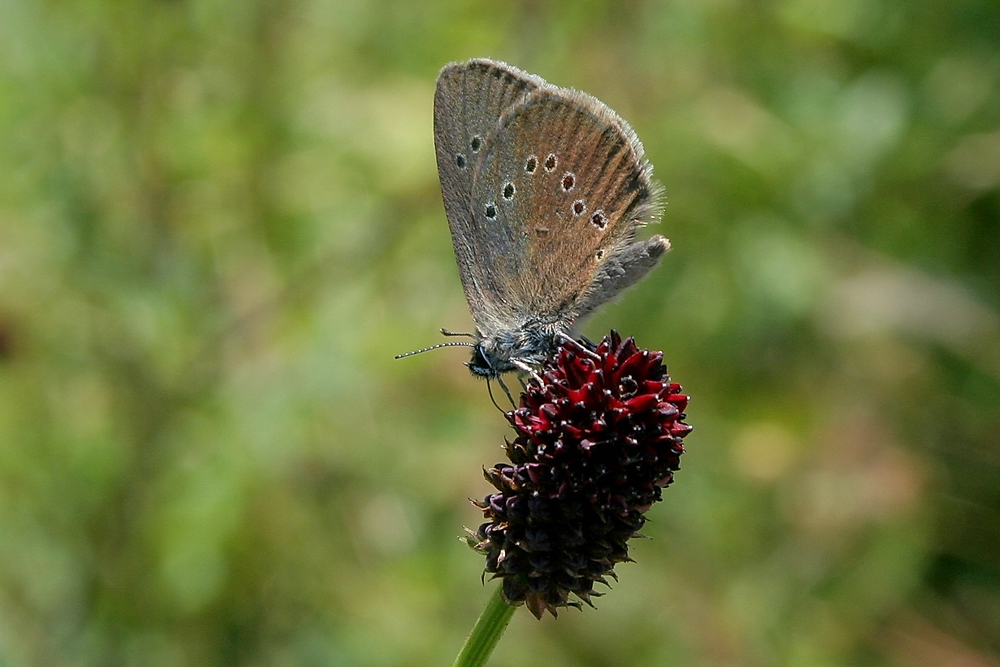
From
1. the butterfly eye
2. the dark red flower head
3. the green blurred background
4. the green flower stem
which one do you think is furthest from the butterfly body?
the green blurred background

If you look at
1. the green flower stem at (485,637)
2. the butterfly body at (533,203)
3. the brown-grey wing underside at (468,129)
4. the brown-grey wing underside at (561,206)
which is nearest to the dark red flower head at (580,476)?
the green flower stem at (485,637)

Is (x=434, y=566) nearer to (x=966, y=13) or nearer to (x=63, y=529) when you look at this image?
(x=63, y=529)

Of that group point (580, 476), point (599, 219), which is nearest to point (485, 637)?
point (580, 476)

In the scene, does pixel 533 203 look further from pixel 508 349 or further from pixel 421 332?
pixel 421 332

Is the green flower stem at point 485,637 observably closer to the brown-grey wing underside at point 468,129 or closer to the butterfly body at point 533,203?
the butterfly body at point 533,203

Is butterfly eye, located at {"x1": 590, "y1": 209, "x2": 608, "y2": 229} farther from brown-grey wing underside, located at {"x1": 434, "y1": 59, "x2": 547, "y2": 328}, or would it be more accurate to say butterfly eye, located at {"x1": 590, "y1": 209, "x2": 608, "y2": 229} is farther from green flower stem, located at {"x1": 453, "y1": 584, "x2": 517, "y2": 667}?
green flower stem, located at {"x1": 453, "y1": 584, "x2": 517, "y2": 667}

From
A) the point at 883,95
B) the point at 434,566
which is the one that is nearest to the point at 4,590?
the point at 434,566
